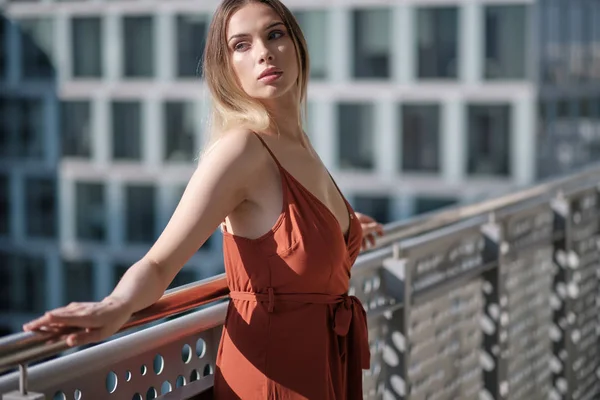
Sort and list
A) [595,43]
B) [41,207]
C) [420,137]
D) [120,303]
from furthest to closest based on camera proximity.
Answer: [41,207] → [595,43] → [420,137] → [120,303]

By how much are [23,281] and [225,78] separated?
30044mm

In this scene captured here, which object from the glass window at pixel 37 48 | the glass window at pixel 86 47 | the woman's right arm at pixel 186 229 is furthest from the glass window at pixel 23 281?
the woman's right arm at pixel 186 229

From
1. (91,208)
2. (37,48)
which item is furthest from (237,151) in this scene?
(37,48)

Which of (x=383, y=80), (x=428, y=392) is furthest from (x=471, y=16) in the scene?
(x=428, y=392)

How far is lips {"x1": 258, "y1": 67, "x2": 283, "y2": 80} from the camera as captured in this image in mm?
1986

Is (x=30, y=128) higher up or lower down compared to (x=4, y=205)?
higher up

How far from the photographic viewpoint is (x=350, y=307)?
2021 millimetres

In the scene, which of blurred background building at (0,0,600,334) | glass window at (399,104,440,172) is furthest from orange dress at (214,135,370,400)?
glass window at (399,104,440,172)

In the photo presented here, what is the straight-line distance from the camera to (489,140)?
2647 centimetres

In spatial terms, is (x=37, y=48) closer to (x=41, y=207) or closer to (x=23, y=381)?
(x=41, y=207)

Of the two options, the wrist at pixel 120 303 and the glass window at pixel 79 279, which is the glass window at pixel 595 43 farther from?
the wrist at pixel 120 303

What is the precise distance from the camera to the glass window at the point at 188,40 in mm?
28672

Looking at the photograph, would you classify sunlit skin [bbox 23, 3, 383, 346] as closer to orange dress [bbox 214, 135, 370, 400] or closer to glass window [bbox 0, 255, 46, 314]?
orange dress [bbox 214, 135, 370, 400]

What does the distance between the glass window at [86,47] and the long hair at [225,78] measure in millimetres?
28439
